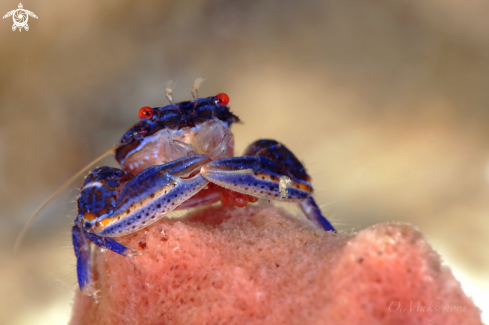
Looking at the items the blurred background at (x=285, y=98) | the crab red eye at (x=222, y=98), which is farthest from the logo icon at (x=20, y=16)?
the crab red eye at (x=222, y=98)

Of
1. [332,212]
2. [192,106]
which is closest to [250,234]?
[192,106]

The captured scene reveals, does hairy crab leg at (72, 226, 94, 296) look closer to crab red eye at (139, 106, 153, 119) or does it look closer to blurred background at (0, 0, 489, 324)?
blurred background at (0, 0, 489, 324)

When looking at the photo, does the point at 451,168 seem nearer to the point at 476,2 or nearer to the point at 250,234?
the point at 476,2

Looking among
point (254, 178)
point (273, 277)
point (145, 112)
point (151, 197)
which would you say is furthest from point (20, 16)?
point (273, 277)

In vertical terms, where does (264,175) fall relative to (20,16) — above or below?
below

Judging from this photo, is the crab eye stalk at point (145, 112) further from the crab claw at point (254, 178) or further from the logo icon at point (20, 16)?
the logo icon at point (20, 16)

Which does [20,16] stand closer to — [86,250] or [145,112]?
[145,112]

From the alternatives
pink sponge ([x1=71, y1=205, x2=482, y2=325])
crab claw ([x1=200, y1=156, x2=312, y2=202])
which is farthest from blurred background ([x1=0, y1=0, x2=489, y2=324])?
pink sponge ([x1=71, y1=205, x2=482, y2=325])
